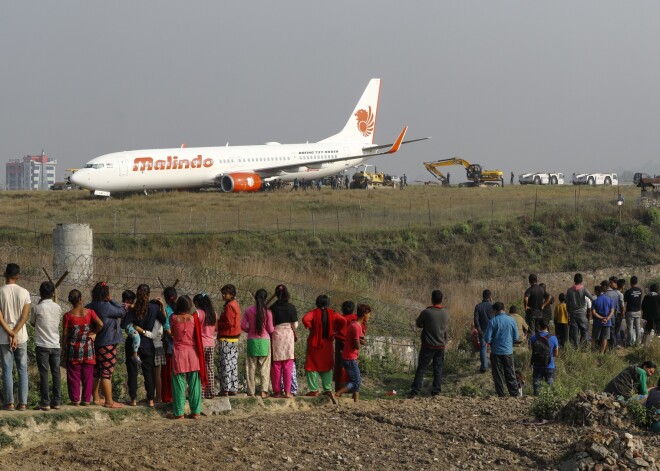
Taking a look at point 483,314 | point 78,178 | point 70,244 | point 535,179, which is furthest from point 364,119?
point 483,314

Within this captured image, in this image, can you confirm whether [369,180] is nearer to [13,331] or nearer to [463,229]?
[463,229]

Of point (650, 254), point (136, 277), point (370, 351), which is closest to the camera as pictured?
point (370, 351)

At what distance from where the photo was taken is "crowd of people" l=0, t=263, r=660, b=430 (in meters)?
11.2

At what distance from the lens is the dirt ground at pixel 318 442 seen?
977 cm

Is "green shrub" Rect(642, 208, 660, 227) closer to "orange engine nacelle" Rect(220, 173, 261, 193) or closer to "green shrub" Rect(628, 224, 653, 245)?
"green shrub" Rect(628, 224, 653, 245)

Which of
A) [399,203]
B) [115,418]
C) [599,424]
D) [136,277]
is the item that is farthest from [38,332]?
[399,203]

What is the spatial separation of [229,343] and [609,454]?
4759 mm

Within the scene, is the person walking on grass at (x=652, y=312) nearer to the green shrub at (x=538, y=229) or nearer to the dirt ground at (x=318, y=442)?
the dirt ground at (x=318, y=442)

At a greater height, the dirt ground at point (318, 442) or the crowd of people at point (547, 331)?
the crowd of people at point (547, 331)

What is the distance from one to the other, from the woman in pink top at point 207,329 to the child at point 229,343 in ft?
0.51

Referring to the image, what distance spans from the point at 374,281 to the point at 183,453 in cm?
1993

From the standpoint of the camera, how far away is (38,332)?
441 inches

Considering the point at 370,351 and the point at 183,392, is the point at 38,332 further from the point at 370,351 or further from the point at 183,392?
the point at 370,351

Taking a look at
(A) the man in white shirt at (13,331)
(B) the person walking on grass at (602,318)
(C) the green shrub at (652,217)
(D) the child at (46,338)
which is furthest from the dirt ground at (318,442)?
(C) the green shrub at (652,217)
